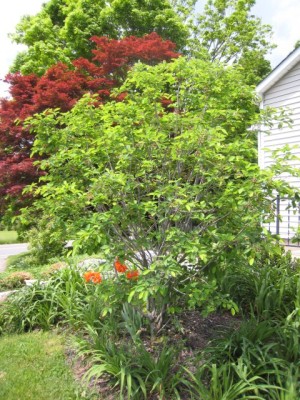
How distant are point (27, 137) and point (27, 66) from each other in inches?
262

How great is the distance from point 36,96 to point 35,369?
6822 millimetres

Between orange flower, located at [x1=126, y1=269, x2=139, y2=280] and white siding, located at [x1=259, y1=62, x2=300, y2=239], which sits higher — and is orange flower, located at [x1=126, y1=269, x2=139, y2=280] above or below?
below

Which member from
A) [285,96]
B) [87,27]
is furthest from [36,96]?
[87,27]

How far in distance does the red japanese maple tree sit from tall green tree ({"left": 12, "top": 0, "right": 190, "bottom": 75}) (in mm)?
4025

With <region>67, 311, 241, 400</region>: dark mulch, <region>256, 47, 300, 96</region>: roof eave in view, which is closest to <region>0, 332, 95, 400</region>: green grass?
<region>67, 311, 241, 400</region>: dark mulch

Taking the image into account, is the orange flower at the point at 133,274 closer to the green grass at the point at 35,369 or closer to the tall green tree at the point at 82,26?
the green grass at the point at 35,369

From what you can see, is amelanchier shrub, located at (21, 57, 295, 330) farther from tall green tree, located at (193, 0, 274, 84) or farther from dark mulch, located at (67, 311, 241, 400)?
tall green tree, located at (193, 0, 274, 84)

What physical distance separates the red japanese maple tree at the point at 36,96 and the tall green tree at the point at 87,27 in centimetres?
403

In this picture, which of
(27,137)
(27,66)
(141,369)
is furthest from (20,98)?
(141,369)

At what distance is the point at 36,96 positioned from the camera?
8.56m

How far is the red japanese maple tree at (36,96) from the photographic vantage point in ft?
28.0

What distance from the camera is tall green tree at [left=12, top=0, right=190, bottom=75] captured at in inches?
562

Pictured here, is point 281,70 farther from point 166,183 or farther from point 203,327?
point 203,327

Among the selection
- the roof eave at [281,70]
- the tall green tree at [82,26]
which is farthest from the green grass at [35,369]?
the tall green tree at [82,26]
